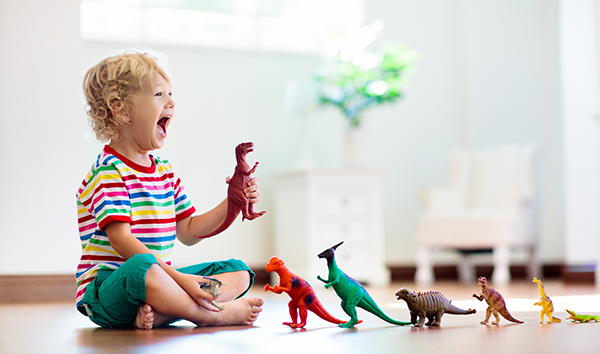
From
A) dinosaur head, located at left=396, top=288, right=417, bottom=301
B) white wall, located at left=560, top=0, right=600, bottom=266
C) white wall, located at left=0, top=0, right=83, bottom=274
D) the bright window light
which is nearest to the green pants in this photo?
dinosaur head, located at left=396, top=288, right=417, bottom=301

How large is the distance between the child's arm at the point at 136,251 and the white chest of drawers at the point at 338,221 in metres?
2.19

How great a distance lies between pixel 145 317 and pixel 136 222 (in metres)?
0.20

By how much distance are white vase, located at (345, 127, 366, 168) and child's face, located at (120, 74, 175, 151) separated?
7.89ft

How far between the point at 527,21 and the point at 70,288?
347cm

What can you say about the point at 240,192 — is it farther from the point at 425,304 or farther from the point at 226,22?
the point at 226,22

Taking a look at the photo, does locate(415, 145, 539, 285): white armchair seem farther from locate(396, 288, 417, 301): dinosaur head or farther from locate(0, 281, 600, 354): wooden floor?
locate(396, 288, 417, 301): dinosaur head

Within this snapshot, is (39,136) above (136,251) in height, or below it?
above

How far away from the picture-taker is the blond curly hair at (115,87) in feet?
4.74

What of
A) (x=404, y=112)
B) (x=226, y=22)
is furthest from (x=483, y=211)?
(x=226, y=22)

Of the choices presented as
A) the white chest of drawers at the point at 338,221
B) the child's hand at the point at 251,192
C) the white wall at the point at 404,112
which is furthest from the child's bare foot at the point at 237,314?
the white wall at the point at 404,112

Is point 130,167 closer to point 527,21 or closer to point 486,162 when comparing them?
point 486,162

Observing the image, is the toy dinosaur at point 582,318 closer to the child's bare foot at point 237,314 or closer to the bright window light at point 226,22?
the child's bare foot at point 237,314

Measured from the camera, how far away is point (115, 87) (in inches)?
56.9

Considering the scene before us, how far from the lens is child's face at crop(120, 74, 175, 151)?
1452 millimetres
